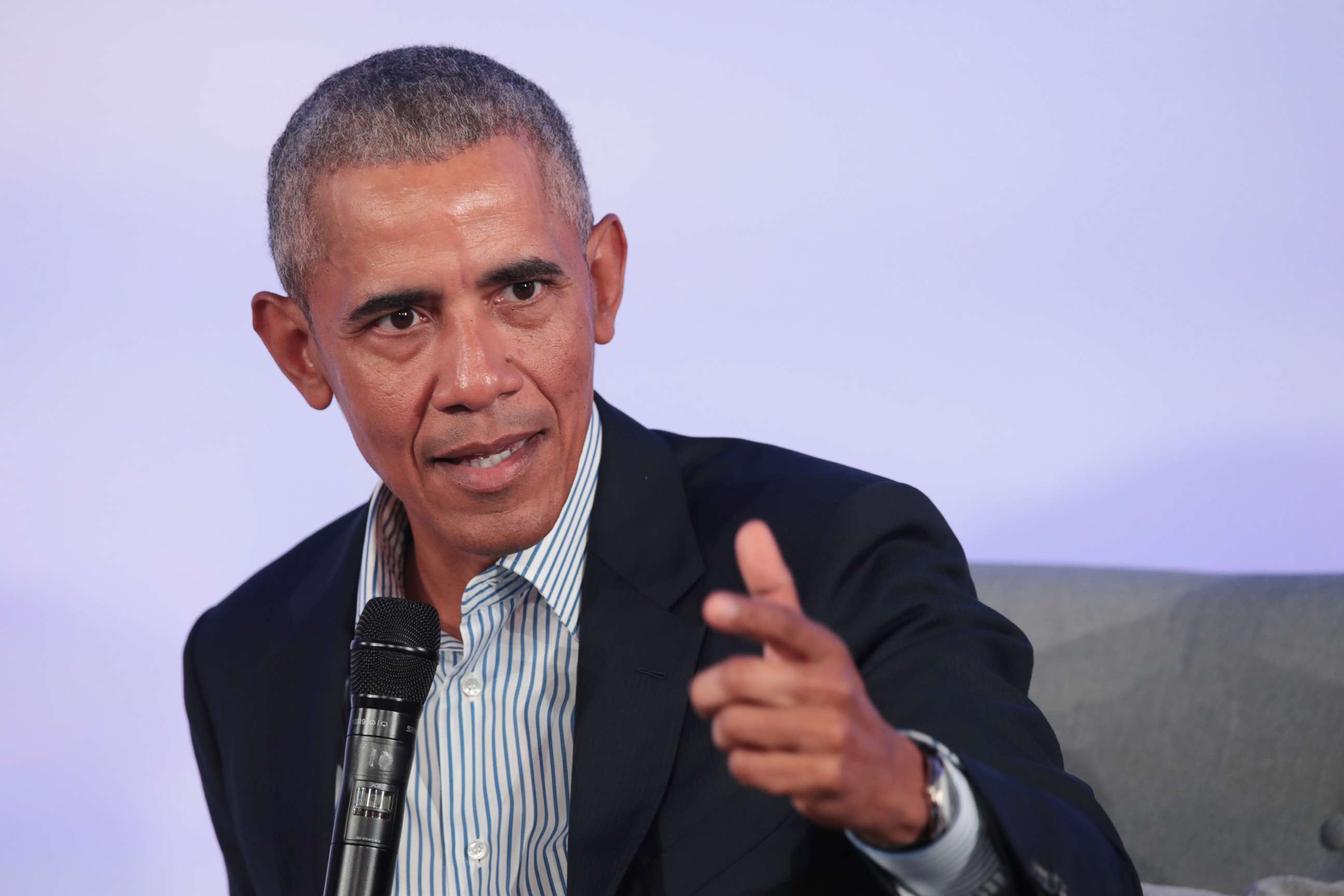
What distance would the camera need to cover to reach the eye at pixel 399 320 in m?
1.91

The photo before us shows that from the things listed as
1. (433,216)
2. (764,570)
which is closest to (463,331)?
(433,216)

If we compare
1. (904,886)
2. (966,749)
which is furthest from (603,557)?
(904,886)

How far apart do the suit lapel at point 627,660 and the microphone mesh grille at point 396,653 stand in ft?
0.91

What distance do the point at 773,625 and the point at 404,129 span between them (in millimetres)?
1061

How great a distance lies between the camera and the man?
1.75m

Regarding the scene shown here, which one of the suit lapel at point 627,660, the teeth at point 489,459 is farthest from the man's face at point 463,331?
the suit lapel at point 627,660

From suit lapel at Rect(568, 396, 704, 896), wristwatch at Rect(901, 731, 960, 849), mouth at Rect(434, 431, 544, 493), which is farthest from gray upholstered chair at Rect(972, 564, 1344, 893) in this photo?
wristwatch at Rect(901, 731, 960, 849)

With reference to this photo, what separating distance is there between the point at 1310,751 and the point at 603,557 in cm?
126

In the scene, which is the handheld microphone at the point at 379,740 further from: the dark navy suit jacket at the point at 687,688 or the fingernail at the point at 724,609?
the fingernail at the point at 724,609

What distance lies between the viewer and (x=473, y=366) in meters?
1.87

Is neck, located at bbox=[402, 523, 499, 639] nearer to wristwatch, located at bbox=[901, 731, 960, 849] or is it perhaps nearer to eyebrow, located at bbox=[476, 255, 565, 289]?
eyebrow, located at bbox=[476, 255, 565, 289]

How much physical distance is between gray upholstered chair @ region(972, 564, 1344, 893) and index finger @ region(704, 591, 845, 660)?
159 centimetres

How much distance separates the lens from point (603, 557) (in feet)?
6.56

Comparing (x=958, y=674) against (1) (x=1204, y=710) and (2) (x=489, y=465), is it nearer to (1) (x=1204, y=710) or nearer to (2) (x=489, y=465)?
(2) (x=489, y=465)
